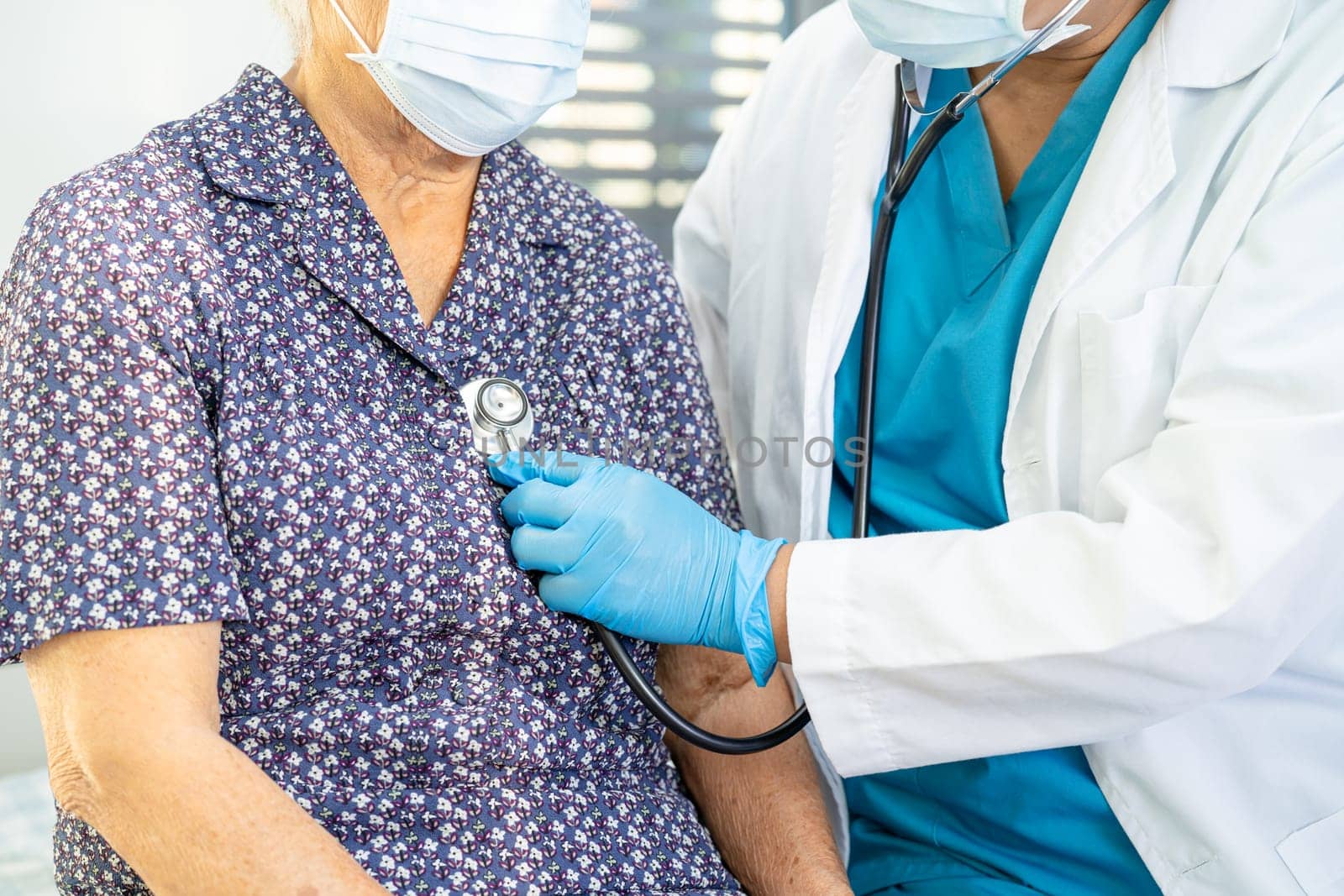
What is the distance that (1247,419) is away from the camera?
99 cm

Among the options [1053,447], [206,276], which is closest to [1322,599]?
[1053,447]

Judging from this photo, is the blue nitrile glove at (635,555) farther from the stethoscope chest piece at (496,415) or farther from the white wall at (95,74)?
the white wall at (95,74)

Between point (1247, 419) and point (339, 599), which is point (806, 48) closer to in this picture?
point (1247, 419)

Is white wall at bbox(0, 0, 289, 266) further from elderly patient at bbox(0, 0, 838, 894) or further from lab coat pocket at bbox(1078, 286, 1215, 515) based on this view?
lab coat pocket at bbox(1078, 286, 1215, 515)

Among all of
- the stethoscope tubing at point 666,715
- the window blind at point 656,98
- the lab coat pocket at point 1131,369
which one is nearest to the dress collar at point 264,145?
the stethoscope tubing at point 666,715

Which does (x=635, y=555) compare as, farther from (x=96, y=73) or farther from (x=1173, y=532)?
(x=96, y=73)

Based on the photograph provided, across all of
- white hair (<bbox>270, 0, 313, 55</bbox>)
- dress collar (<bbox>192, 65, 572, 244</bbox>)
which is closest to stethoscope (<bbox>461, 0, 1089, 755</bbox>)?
dress collar (<bbox>192, 65, 572, 244</bbox>)

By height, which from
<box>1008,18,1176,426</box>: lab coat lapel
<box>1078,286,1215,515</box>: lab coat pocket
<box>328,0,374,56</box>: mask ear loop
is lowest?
<box>1078,286,1215,515</box>: lab coat pocket

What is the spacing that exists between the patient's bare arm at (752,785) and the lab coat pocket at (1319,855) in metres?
0.43

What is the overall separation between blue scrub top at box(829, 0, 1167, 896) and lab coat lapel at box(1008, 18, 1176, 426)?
0.04 meters

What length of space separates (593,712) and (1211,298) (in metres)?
0.70

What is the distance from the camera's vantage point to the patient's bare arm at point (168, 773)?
84cm

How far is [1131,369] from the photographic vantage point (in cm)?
111

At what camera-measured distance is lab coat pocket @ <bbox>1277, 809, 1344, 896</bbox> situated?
1083 millimetres
